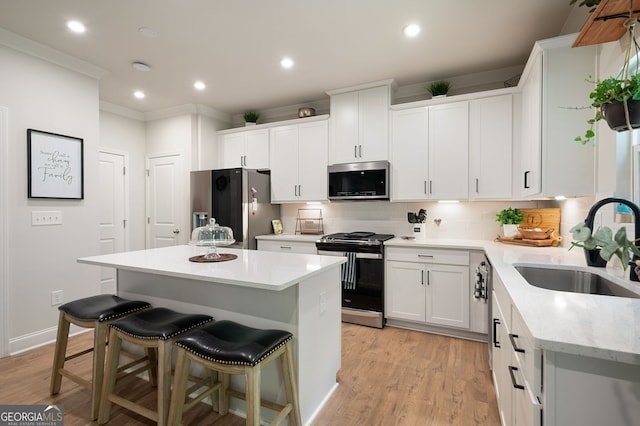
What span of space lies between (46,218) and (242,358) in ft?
9.08

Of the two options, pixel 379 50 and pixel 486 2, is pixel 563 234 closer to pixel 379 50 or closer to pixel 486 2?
pixel 486 2

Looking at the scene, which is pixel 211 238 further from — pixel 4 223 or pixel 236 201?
pixel 4 223

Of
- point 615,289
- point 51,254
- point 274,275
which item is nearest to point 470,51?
point 615,289

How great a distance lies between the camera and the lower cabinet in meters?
2.96

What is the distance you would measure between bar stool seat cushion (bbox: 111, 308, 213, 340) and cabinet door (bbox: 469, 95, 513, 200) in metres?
2.82

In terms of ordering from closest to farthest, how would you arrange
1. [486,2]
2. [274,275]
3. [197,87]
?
[274,275], [486,2], [197,87]

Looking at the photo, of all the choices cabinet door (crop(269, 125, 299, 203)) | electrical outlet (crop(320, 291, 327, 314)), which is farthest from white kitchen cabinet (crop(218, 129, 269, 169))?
electrical outlet (crop(320, 291, 327, 314))

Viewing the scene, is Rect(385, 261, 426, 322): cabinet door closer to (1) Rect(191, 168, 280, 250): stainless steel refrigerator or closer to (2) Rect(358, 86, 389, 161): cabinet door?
(2) Rect(358, 86, 389, 161): cabinet door

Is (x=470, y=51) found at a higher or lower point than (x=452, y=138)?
higher

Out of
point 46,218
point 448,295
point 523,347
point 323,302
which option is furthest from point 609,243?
point 46,218

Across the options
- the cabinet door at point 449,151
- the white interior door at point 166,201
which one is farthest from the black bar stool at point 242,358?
the white interior door at point 166,201

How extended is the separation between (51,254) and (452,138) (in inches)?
163

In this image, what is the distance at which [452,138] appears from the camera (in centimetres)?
324

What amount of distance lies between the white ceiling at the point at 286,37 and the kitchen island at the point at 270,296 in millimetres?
1847
